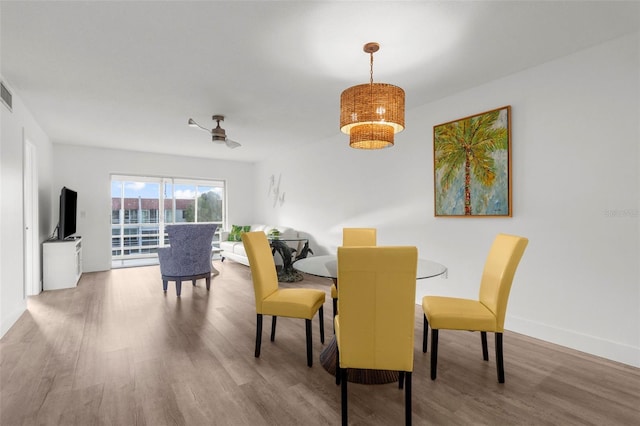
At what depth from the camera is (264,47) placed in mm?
2469

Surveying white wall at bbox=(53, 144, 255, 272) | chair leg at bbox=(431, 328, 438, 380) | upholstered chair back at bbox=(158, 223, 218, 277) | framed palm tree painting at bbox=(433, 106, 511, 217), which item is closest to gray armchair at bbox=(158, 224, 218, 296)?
upholstered chair back at bbox=(158, 223, 218, 277)

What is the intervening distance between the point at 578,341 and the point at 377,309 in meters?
2.13

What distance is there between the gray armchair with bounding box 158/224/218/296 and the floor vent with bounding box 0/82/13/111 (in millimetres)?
1931

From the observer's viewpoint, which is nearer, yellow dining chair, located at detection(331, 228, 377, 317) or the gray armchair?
yellow dining chair, located at detection(331, 228, 377, 317)

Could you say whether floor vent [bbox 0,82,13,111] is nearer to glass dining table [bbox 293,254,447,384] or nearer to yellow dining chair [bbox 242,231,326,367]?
yellow dining chair [bbox 242,231,326,367]

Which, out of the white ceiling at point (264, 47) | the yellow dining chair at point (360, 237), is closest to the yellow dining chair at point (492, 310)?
the yellow dining chair at point (360, 237)

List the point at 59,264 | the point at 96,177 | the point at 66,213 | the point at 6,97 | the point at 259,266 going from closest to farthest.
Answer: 1. the point at 259,266
2. the point at 6,97
3. the point at 59,264
4. the point at 66,213
5. the point at 96,177

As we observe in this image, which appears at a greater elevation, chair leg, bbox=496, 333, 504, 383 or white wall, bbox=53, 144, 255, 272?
white wall, bbox=53, 144, 255, 272

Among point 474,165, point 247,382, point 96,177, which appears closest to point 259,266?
point 247,382

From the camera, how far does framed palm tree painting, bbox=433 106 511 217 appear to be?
299cm

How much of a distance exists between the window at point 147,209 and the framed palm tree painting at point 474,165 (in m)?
5.79

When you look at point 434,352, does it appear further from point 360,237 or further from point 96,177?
point 96,177

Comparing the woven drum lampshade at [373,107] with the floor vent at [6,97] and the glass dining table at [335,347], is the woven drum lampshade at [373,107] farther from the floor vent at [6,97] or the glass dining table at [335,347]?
the floor vent at [6,97]

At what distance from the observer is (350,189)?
4961mm
